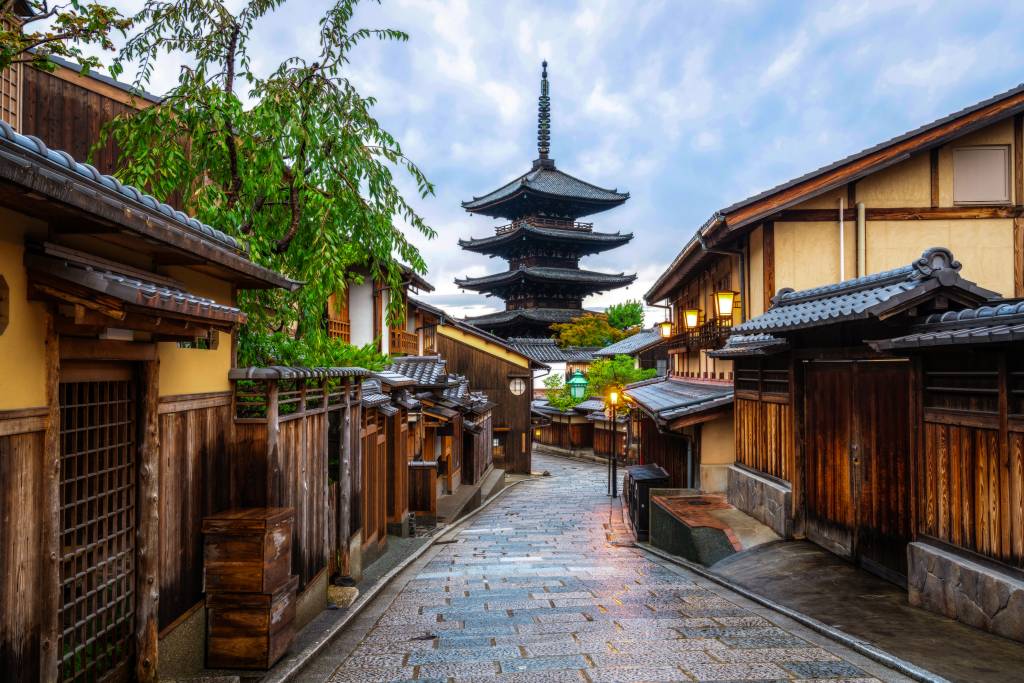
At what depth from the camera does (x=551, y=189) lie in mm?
48875

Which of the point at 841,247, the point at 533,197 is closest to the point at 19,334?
the point at 841,247

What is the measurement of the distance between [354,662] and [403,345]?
19.7m

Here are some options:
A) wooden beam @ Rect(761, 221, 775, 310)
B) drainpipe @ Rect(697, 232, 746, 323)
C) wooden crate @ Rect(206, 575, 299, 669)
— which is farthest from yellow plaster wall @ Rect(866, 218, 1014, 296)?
wooden crate @ Rect(206, 575, 299, 669)

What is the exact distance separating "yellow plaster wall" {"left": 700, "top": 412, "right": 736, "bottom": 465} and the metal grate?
12.5 meters

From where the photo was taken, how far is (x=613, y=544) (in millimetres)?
15641

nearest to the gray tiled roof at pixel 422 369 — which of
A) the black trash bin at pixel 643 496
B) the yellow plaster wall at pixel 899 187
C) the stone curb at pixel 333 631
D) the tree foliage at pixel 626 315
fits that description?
the black trash bin at pixel 643 496

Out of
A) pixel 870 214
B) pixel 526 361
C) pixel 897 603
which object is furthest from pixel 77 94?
pixel 526 361

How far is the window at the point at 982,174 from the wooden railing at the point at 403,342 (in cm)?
1649

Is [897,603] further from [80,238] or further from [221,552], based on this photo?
[80,238]

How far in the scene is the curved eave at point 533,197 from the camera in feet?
156

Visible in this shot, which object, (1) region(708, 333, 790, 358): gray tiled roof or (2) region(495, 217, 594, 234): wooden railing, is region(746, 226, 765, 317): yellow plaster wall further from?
(2) region(495, 217, 594, 234): wooden railing

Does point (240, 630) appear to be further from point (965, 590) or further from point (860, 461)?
point (860, 461)

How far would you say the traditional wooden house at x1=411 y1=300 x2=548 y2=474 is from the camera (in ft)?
115

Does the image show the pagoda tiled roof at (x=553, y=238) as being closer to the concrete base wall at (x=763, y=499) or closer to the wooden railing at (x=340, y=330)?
the wooden railing at (x=340, y=330)
